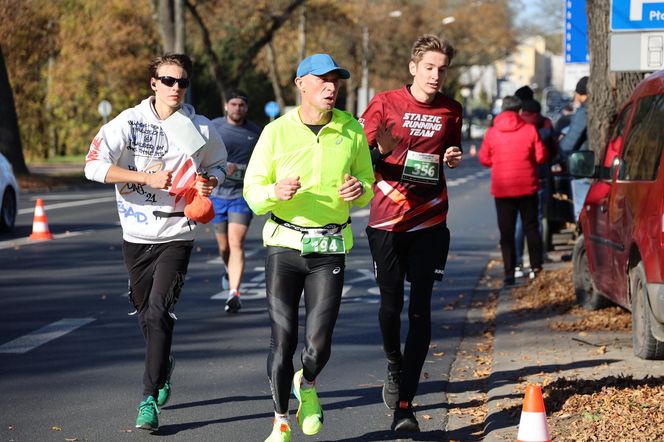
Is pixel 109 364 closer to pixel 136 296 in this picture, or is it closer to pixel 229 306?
pixel 136 296

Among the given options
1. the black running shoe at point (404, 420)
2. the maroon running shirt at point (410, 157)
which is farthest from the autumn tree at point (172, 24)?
the black running shoe at point (404, 420)

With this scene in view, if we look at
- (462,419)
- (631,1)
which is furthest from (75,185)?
(462,419)

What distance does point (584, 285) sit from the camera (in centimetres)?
1095

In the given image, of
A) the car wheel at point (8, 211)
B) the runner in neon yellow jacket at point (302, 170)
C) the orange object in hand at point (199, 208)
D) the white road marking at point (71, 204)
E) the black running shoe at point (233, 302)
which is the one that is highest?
the runner in neon yellow jacket at point (302, 170)

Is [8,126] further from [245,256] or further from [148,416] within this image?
[148,416]

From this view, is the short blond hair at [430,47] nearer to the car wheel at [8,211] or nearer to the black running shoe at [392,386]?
the black running shoe at [392,386]

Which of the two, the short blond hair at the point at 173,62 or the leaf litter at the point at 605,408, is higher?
the short blond hair at the point at 173,62

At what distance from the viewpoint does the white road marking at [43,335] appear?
9.02 metres

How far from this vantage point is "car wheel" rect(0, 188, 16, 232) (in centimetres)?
1862

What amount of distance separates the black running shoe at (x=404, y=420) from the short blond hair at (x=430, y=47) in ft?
5.89

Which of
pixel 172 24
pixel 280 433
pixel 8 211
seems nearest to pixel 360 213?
pixel 8 211

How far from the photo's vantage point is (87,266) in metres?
14.5

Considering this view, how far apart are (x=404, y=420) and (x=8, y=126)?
96.1 feet

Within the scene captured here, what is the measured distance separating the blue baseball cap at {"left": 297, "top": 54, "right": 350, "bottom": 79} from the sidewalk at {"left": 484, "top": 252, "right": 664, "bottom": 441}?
6.43ft
